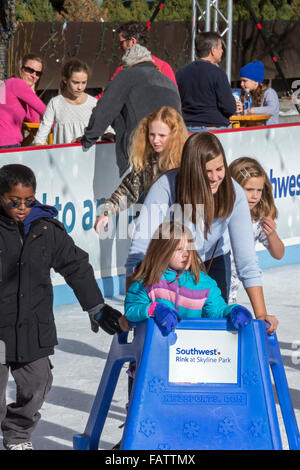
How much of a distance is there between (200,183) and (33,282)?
0.68m

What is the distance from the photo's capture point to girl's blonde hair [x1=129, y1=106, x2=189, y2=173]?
394 centimetres

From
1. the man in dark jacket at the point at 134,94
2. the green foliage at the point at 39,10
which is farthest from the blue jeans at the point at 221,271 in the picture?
the green foliage at the point at 39,10

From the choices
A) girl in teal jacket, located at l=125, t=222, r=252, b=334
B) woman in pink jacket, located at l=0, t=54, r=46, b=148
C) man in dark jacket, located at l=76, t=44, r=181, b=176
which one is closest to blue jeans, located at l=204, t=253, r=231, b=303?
girl in teal jacket, located at l=125, t=222, r=252, b=334

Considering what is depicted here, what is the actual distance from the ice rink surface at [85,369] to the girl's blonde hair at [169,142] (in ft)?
3.64

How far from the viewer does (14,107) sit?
23.6ft

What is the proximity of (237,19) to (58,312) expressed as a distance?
758 inches

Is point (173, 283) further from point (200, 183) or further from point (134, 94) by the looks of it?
point (134, 94)

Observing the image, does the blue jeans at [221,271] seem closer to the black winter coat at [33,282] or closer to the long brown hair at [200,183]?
the long brown hair at [200,183]

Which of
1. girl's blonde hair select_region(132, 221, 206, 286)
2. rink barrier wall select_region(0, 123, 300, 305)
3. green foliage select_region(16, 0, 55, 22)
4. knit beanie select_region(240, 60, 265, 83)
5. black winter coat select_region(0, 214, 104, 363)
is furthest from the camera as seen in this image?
green foliage select_region(16, 0, 55, 22)

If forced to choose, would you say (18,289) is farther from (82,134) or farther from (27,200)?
(82,134)

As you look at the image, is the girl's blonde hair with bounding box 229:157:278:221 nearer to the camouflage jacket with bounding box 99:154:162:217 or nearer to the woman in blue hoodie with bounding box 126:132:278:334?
the camouflage jacket with bounding box 99:154:162:217

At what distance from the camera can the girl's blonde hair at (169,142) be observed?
12.9 feet
